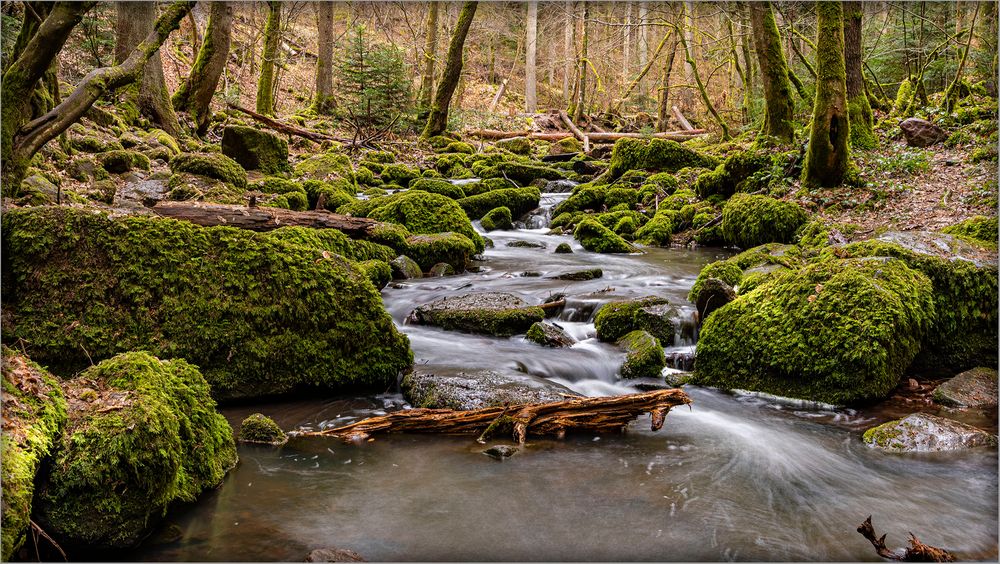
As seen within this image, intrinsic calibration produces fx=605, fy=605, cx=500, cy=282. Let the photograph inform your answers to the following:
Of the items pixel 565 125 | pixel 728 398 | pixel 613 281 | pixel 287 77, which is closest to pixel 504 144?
pixel 565 125

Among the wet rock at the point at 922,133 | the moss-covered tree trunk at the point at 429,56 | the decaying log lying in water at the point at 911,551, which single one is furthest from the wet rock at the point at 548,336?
the moss-covered tree trunk at the point at 429,56

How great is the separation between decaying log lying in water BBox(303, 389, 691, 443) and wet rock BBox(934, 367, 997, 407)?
2.55 m

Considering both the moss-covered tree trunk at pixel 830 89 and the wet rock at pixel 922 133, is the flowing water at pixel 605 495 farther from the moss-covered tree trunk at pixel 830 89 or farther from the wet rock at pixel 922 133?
the wet rock at pixel 922 133

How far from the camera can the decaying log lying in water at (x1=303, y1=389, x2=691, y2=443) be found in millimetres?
4254

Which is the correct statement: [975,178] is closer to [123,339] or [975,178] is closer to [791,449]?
[791,449]

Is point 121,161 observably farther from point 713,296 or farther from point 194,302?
point 713,296

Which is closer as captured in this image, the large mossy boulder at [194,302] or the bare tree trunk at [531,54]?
the large mossy boulder at [194,302]

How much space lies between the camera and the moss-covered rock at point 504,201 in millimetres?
13828

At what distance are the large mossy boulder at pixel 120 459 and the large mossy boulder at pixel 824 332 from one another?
4363 mm

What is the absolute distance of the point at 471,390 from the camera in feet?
15.5

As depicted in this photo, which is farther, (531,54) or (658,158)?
(531,54)

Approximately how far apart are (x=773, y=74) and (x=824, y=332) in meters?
9.41

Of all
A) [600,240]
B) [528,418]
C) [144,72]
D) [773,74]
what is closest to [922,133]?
[773,74]

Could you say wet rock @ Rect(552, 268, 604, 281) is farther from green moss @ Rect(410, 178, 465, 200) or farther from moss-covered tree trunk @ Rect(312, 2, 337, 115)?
moss-covered tree trunk @ Rect(312, 2, 337, 115)
